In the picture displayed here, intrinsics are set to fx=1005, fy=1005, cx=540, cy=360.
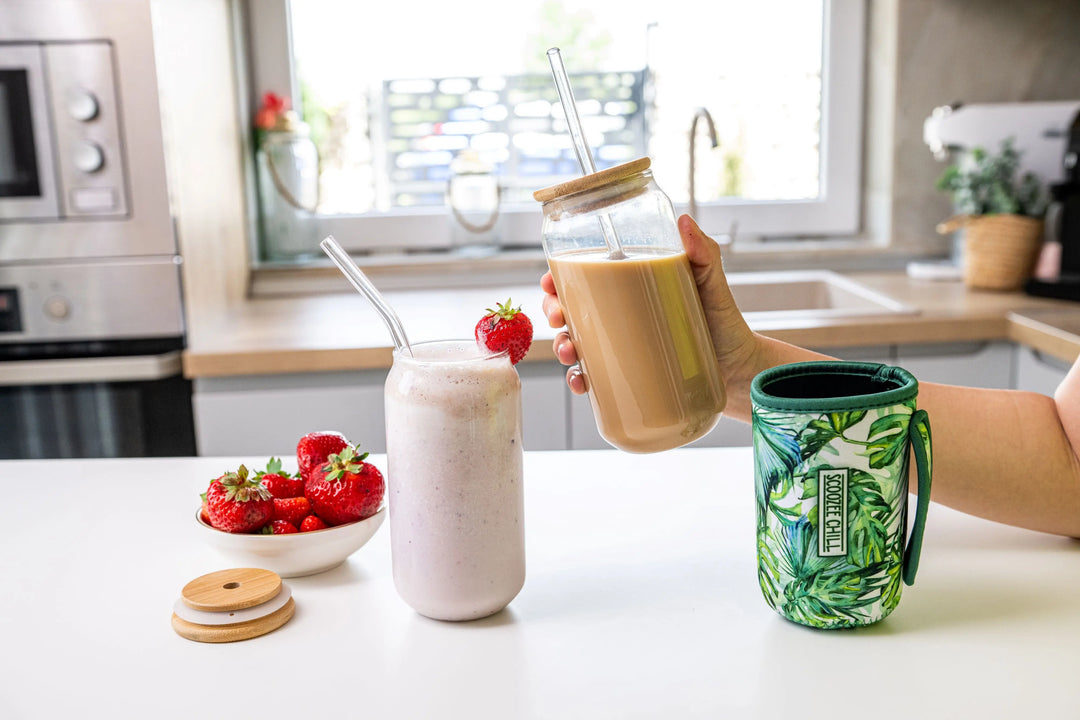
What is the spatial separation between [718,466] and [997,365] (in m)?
1.02

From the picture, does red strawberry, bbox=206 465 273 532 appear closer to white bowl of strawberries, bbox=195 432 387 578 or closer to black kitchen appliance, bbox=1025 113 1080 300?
Answer: white bowl of strawberries, bbox=195 432 387 578

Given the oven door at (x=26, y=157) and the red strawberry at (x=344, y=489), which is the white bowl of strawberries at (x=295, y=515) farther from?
the oven door at (x=26, y=157)

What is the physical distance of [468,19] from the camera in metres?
2.54

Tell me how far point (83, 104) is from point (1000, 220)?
1821 millimetres

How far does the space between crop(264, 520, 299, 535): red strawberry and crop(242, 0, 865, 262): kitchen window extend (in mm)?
1746

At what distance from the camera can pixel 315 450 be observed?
2.86 feet

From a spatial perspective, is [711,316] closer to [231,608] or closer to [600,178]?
[600,178]

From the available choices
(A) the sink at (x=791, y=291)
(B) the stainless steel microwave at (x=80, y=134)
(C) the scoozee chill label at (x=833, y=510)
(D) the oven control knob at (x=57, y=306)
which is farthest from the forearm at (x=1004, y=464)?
(D) the oven control knob at (x=57, y=306)

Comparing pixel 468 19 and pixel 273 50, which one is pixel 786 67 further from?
pixel 273 50

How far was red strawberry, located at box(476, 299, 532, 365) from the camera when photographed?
2.43ft

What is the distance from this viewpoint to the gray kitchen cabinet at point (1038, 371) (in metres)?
1.71

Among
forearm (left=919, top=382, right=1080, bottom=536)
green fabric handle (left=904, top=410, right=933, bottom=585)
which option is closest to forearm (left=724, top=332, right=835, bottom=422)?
forearm (left=919, top=382, right=1080, bottom=536)

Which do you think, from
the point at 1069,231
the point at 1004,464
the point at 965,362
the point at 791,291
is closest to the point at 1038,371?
the point at 965,362

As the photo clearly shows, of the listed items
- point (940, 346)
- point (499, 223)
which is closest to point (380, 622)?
point (940, 346)
